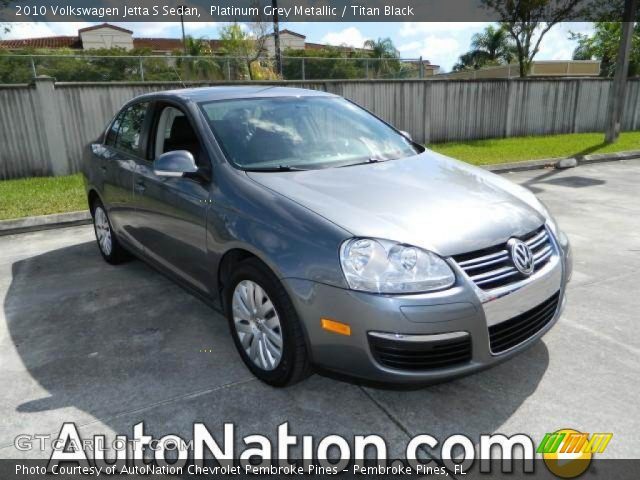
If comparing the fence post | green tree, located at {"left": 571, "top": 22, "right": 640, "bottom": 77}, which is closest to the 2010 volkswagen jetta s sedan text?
the fence post

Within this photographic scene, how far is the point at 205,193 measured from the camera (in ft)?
10.6

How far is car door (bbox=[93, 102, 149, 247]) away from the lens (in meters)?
4.30

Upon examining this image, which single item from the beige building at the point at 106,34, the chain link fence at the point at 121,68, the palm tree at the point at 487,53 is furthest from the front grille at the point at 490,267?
the beige building at the point at 106,34

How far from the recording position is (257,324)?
2.96 m

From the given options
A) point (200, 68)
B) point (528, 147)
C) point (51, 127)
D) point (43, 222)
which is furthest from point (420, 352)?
point (200, 68)

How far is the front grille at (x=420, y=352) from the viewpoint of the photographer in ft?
7.92

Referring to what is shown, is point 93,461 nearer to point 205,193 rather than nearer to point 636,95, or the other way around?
point 205,193

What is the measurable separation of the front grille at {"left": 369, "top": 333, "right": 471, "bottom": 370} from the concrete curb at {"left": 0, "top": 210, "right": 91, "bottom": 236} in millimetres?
5826

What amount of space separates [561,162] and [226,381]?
31.9 feet

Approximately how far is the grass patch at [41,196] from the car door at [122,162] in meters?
2.68

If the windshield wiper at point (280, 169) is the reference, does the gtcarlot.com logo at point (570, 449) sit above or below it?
below

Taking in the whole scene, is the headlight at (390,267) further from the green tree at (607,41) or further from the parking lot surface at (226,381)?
the green tree at (607,41)

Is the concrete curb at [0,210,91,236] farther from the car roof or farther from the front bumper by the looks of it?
the front bumper

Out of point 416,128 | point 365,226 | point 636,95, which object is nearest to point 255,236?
point 365,226
